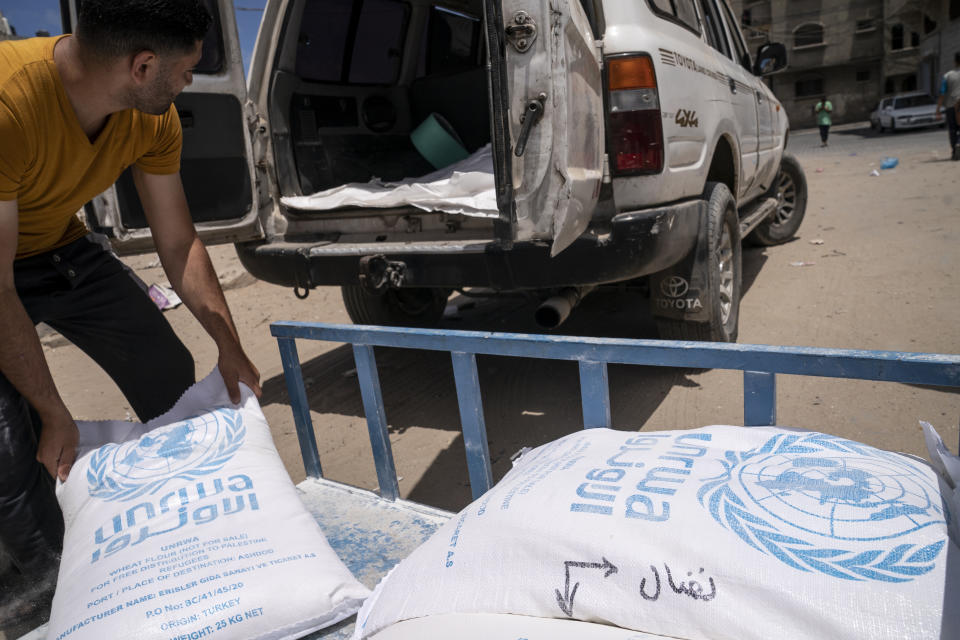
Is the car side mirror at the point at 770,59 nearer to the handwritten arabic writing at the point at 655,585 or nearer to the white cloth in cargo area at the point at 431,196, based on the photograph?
the white cloth in cargo area at the point at 431,196

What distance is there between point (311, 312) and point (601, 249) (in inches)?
139

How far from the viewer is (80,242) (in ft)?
6.86

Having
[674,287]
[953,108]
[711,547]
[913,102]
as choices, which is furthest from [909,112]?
[711,547]

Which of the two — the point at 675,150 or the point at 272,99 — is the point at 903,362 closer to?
the point at 675,150

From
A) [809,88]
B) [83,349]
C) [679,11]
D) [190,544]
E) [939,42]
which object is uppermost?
[939,42]

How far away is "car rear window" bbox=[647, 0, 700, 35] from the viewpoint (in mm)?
2938

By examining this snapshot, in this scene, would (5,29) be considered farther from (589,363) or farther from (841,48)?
(841,48)

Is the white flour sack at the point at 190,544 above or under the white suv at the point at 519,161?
under

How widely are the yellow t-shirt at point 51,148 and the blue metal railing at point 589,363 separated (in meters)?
0.69

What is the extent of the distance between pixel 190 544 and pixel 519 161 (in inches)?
66.6

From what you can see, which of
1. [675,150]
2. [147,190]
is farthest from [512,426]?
[147,190]

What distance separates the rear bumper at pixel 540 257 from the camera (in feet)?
8.55

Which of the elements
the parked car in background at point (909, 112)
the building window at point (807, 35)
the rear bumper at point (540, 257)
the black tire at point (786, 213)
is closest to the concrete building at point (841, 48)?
the building window at point (807, 35)

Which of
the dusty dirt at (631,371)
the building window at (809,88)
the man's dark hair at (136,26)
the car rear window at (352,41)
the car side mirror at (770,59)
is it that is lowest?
the dusty dirt at (631,371)
